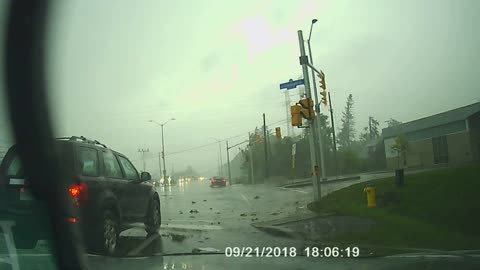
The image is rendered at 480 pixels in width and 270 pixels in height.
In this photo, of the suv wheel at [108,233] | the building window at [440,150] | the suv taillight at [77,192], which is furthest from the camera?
the building window at [440,150]

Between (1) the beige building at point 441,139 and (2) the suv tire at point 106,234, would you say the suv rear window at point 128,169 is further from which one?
(1) the beige building at point 441,139

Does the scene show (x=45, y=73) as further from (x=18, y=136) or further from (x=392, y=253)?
(x=392, y=253)

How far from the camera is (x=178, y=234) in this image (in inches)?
435

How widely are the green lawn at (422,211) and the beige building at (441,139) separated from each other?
1120 inches

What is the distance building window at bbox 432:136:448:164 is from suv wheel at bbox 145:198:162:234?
41135mm

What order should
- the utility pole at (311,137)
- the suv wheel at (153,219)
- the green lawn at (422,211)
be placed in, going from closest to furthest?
the green lawn at (422,211), the suv wheel at (153,219), the utility pole at (311,137)

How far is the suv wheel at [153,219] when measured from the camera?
37.3 feet

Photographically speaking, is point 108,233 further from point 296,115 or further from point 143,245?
point 296,115

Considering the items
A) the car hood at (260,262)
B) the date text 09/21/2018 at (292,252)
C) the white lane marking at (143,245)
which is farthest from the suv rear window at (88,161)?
the date text 09/21/2018 at (292,252)

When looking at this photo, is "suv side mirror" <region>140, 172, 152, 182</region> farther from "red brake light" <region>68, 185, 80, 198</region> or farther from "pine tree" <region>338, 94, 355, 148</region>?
"pine tree" <region>338, 94, 355, 148</region>

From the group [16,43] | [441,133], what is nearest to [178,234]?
[16,43]

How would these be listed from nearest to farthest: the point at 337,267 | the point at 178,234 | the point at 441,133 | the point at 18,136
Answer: the point at 337,267 → the point at 178,234 → the point at 18,136 → the point at 441,133

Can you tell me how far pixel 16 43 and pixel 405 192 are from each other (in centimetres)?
1080

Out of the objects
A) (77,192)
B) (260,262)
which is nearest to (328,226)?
(260,262)
